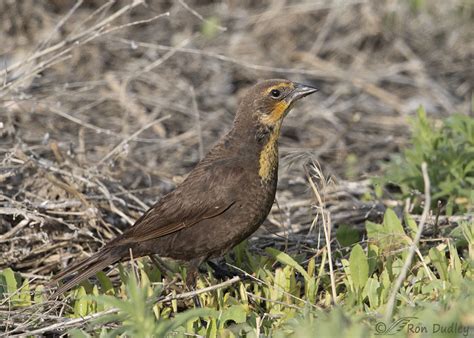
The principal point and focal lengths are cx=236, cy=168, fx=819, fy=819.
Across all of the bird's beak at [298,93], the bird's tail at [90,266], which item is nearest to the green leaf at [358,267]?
the bird's beak at [298,93]

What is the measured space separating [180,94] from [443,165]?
3093 mm

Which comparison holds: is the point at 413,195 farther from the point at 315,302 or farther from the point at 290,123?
the point at 290,123

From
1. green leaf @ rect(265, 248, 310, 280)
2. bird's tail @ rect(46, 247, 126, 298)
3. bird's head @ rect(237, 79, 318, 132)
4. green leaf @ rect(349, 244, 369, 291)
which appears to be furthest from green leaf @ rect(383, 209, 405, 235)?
bird's tail @ rect(46, 247, 126, 298)

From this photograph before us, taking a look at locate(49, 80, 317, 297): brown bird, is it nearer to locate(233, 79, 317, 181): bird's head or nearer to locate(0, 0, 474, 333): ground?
locate(233, 79, 317, 181): bird's head

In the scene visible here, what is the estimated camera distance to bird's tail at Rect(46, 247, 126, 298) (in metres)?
4.24

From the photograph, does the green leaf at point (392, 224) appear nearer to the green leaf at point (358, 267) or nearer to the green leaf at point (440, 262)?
the green leaf at point (440, 262)

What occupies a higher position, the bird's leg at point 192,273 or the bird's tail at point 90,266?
the bird's tail at point 90,266

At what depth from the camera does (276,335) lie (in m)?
3.28

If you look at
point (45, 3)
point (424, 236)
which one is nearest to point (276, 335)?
point (424, 236)

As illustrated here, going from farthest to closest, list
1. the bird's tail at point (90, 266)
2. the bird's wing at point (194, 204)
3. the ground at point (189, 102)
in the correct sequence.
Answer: the ground at point (189, 102) → the bird's wing at point (194, 204) → the bird's tail at point (90, 266)

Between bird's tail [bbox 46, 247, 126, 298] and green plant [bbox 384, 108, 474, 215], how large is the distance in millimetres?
1835

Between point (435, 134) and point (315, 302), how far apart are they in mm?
1713

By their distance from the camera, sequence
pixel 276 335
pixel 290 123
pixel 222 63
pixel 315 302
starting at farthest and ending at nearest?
pixel 222 63 → pixel 290 123 → pixel 315 302 → pixel 276 335

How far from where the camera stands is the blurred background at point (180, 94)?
5.12m
